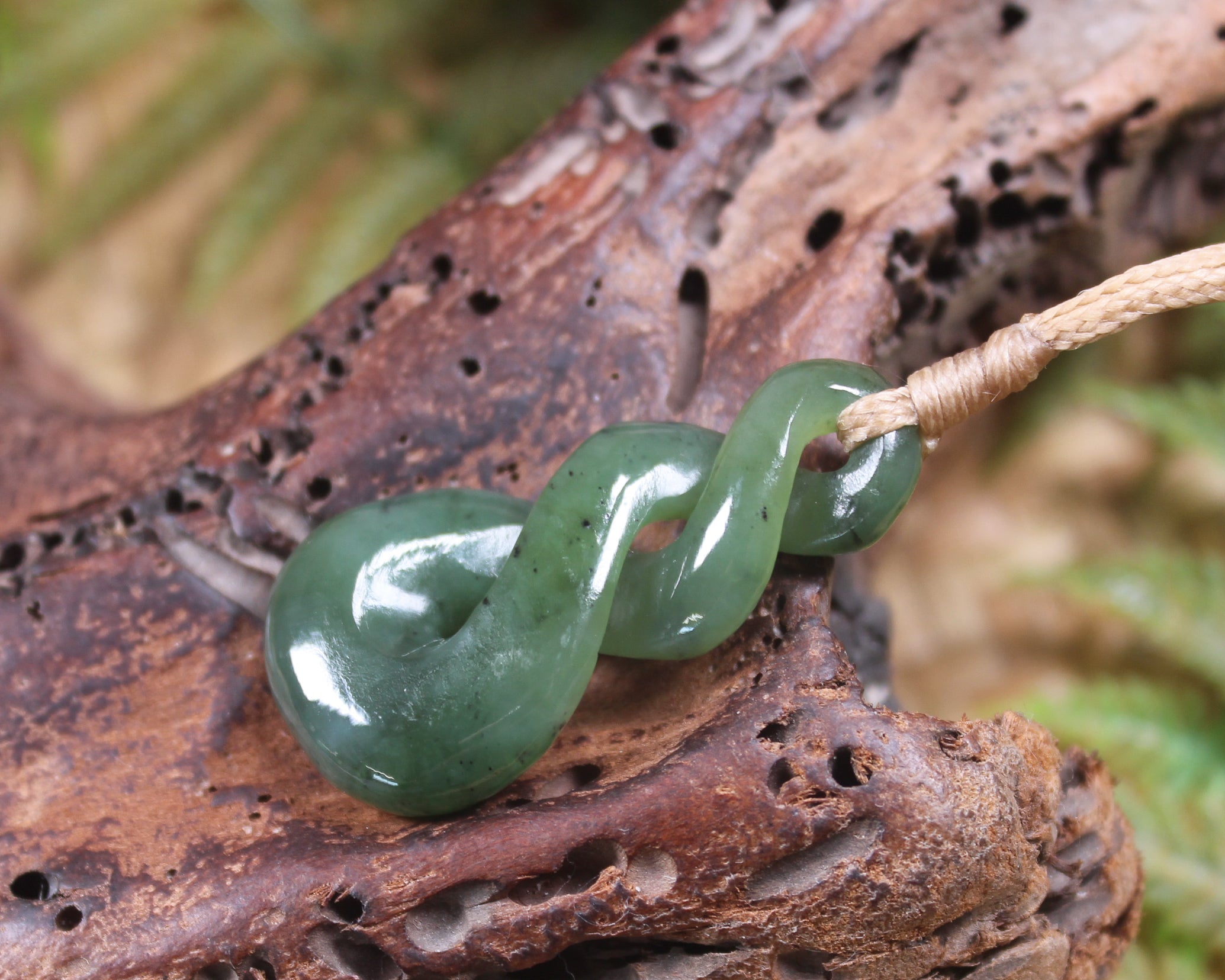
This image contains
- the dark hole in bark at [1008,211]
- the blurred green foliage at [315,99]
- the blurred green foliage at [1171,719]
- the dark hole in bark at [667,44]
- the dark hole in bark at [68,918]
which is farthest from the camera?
the blurred green foliage at [315,99]

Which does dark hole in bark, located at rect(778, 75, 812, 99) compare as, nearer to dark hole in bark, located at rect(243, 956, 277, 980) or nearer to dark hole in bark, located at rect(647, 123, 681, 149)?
dark hole in bark, located at rect(647, 123, 681, 149)

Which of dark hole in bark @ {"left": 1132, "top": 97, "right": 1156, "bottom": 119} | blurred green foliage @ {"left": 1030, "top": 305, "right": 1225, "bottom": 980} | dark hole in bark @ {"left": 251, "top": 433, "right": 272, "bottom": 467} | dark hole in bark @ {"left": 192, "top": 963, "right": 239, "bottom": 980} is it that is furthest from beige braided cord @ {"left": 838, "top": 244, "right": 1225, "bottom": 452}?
blurred green foliage @ {"left": 1030, "top": 305, "right": 1225, "bottom": 980}

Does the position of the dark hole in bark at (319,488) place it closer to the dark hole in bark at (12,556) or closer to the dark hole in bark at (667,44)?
the dark hole in bark at (12,556)

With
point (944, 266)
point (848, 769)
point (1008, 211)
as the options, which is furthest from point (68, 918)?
point (1008, 211)

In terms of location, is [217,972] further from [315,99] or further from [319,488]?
[315,99]

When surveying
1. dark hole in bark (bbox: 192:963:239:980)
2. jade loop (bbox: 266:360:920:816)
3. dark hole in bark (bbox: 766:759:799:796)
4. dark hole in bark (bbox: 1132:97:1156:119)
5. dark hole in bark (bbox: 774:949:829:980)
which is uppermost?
jade loop (bbox: 266:360:920:816)

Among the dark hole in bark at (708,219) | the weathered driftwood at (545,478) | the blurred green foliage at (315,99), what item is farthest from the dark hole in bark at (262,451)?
the blurred green foliage at (315,99)
